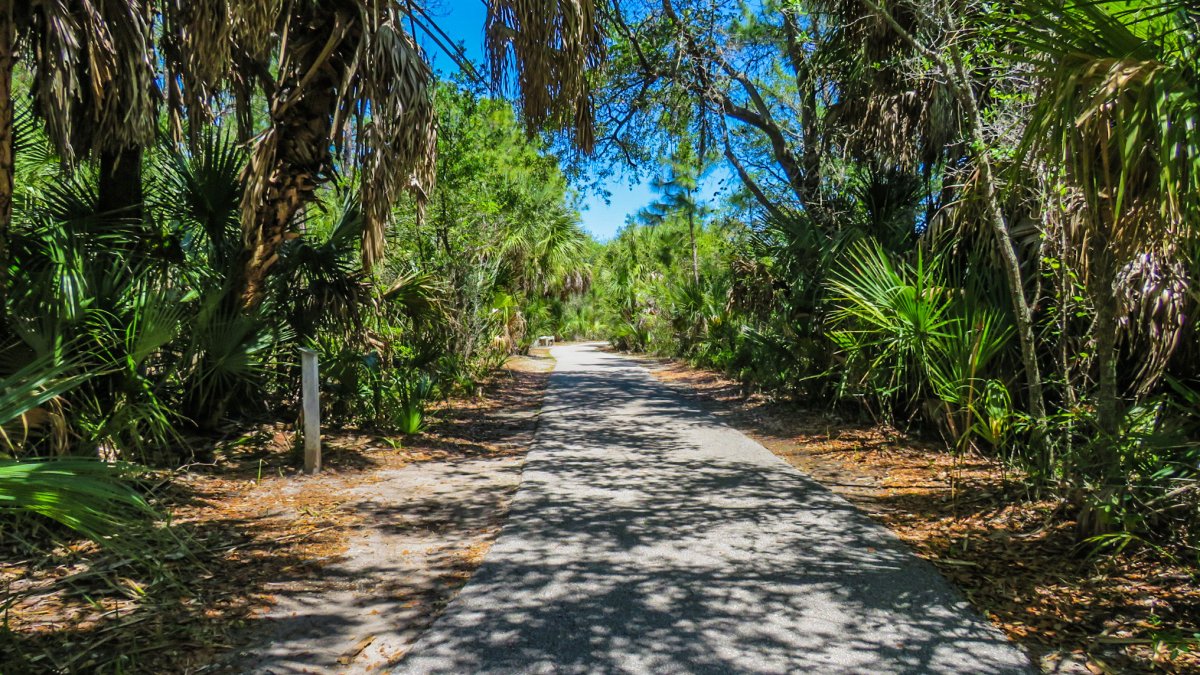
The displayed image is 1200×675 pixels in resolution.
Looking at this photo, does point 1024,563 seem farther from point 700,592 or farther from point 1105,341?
point 700,592

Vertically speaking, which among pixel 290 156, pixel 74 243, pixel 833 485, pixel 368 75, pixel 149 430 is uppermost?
pixel 368 75

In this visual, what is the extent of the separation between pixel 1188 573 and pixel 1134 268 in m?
2.08

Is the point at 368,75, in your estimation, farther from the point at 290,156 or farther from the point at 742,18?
the point at 742,18

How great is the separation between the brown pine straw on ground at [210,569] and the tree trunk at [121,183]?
229 centimetres

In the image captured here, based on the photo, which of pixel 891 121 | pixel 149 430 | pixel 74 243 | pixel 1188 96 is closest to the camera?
pixel 1188 96

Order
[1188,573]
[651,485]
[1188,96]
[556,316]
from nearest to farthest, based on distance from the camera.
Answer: [1188,96]
[1188,573]
[651,485]
[556,316]

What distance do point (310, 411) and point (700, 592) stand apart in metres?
4.15

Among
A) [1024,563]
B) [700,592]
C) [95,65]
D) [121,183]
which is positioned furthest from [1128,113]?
[121,183]

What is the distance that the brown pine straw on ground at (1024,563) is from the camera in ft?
10.5

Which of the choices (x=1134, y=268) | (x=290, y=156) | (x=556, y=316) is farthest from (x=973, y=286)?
(x=556, y=316)

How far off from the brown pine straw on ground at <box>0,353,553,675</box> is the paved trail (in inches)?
16.9

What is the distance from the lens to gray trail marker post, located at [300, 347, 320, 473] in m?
6.50

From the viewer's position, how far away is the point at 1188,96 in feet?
9.21

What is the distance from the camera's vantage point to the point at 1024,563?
4.26m
